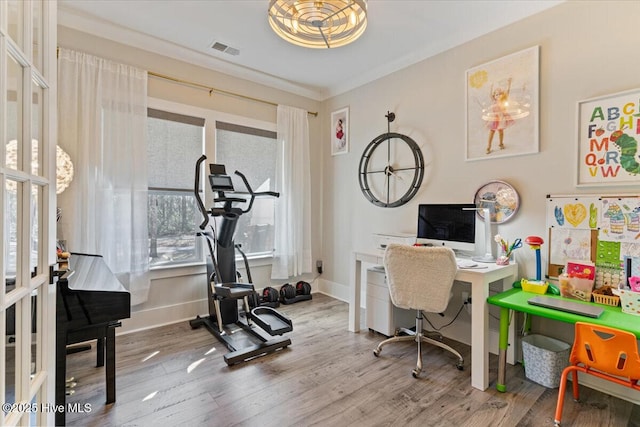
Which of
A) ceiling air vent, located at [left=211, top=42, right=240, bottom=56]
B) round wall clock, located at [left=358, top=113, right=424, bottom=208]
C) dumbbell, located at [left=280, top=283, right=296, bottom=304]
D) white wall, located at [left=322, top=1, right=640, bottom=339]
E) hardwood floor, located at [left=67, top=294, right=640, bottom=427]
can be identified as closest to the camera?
hardwood floor, located at [left=67, top=294, right=640, bottom=427]

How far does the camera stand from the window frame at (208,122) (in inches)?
123

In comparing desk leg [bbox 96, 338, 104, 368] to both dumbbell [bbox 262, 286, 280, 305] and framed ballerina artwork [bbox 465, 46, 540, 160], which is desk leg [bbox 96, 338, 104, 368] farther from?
framed ballerina artwork [bbox 465, 46, 540, 160]

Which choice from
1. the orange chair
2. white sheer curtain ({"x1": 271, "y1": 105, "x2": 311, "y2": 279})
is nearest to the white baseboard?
white sheer curtain ({"x1": 271, "y1": 105, "x2": 311, "y2": 279})

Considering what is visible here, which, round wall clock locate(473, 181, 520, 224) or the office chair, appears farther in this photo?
round wall clock locate(473, 181, 520, 224)

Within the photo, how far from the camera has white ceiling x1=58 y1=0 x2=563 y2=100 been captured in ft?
8.04

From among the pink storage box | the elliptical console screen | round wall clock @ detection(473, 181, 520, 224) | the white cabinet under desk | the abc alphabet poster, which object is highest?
the abc alphabet poster

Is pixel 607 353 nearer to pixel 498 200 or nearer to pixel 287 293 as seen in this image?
pixel 498 200

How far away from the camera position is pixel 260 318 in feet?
9.09

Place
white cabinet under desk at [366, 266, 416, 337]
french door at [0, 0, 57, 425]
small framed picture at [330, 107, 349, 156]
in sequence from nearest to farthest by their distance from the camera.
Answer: french door at [0, 0, 57, 425] < white cabinet under desk at [366, 266, 416, 337] < small framed picture at [330, 107, 349, 156]

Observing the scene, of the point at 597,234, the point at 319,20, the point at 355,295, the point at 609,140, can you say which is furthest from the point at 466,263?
the point at 319,20

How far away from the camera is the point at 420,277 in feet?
7.34

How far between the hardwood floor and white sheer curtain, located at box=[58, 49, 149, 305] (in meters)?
0.84

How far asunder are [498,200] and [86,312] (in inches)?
117

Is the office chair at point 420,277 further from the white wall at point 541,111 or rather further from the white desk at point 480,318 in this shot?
the white wall at point 541,111
